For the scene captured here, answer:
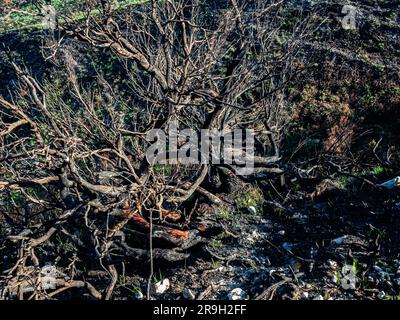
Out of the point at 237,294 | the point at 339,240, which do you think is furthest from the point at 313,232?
the point at 237,294

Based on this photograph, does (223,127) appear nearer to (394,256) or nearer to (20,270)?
(394,256)

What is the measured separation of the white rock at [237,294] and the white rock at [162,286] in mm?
661

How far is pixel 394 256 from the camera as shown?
13.7ft

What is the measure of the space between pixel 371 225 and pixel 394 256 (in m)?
0.51

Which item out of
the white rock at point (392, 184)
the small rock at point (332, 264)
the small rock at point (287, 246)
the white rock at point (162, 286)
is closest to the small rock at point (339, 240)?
the small rock at point (332, 264)

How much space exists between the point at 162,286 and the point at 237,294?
77 cm

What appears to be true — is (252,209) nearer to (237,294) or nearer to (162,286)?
(237,294)

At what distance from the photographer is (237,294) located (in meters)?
4.00

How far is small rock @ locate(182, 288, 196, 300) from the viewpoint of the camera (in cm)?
399

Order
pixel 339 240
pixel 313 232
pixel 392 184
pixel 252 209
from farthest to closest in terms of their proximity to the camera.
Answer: pixel 252 209, pixel 392 184, pixel 313 232, pixel 339 240

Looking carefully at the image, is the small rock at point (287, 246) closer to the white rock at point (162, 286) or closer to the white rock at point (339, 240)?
the white rock at point (339, 240)

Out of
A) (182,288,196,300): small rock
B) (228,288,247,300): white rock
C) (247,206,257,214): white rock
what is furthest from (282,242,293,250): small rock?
(182,288,196,300): small rock

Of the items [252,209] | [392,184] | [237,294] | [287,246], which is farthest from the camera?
[252,209]

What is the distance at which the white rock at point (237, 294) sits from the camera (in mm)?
3964
